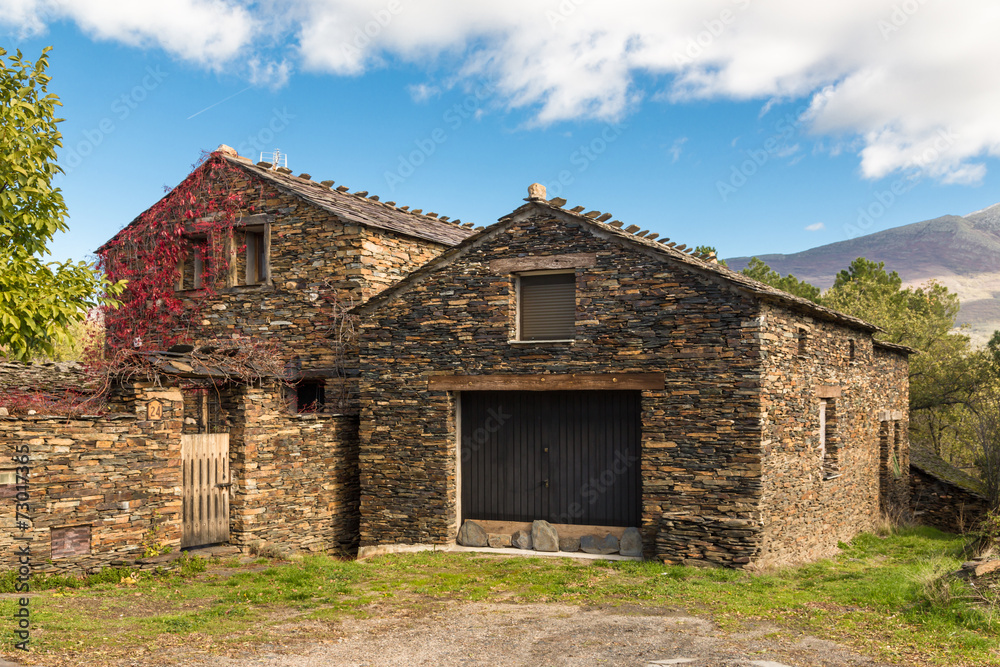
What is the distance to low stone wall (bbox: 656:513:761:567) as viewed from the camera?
10.9 m

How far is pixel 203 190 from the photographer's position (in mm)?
16922

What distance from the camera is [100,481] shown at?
1013cm

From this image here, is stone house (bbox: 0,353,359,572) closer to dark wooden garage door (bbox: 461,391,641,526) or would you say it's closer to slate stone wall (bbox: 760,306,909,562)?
Result: dark wooden garage door (bbox: 461,391,641,526)

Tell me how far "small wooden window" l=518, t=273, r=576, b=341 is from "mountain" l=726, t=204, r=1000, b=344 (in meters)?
136

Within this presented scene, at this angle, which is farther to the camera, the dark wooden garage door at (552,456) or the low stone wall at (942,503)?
the low stone wall at (942,503)

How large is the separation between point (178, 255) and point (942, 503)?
18911mm

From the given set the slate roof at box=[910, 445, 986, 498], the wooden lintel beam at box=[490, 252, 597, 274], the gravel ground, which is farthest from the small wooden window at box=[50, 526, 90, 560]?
the slate roof at box=[910, 445, 986, 498]

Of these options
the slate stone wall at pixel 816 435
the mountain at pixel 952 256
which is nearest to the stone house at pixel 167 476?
the slate stone wall at pixel 816 435

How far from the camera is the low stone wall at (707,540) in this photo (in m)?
10.9

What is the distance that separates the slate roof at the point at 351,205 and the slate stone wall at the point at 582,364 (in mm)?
3054

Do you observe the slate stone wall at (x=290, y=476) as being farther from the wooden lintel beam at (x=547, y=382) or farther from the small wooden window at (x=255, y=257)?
the small wooden window at (x=255, y=257)

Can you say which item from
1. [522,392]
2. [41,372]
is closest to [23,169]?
[41,372]

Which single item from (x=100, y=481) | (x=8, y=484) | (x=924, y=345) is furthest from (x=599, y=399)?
(x=924, y=345)

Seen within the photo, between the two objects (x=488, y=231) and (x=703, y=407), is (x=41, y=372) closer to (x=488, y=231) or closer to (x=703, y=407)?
(x=488, y=231)
